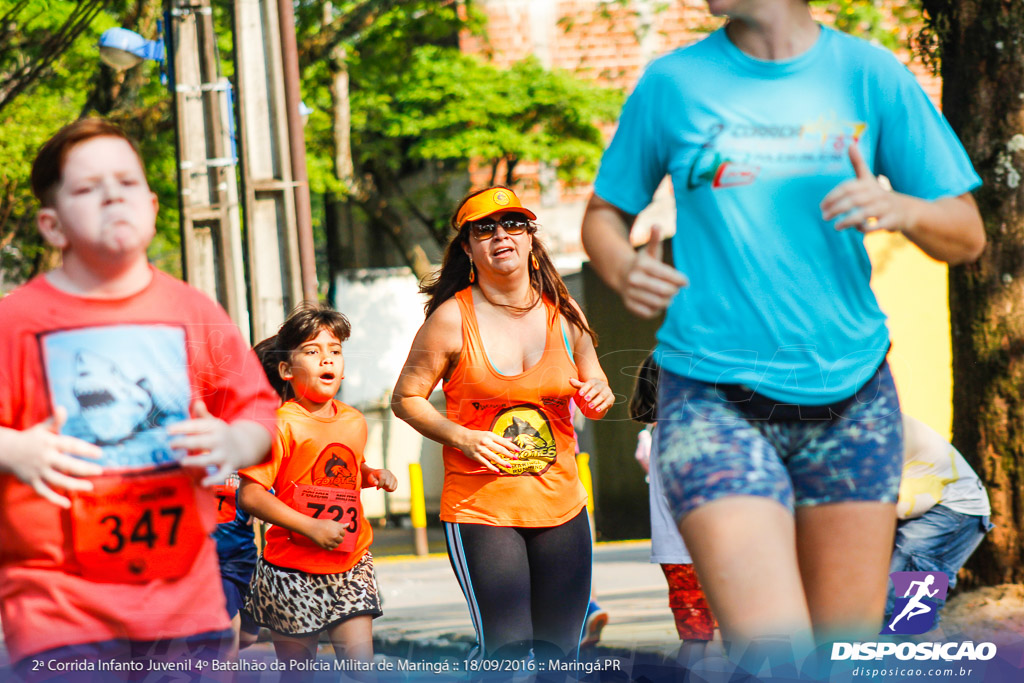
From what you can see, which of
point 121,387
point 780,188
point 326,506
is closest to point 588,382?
point 326,506

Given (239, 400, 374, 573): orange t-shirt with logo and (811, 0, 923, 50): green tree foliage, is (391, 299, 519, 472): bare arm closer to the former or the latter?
(239, 400, 374, 573): orange t-shirt with logo

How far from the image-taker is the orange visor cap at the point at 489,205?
14.1 feet

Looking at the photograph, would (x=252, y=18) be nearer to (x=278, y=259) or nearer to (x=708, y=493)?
(x=278, y=259)

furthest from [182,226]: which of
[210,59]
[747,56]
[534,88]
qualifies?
[534,88]

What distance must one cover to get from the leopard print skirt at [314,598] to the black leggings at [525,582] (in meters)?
0.57

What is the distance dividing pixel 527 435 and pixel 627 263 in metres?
1.60

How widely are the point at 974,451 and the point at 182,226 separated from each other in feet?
17.7

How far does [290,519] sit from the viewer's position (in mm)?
4355

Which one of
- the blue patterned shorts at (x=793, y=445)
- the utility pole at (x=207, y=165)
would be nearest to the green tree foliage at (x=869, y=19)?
the utility pole at (x=207, y=165)

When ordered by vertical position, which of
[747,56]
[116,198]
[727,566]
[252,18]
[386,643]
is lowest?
[386,643]

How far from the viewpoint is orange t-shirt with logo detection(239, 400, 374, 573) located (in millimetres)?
4496

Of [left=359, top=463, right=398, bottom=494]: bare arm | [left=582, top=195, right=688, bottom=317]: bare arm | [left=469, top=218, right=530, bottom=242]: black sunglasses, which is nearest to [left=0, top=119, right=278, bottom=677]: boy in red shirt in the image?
[left=582, top=195, right=688, bottom=317]: bare arm

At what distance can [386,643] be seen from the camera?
23.0 ft

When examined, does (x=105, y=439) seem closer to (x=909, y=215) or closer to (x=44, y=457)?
(x=44, y=457)
